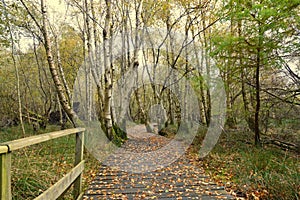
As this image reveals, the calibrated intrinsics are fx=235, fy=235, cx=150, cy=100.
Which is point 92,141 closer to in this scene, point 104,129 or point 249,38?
A: point 104,129

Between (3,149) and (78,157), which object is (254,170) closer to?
(78,157)

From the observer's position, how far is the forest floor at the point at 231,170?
3417 mm

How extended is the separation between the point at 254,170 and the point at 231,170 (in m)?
0.56

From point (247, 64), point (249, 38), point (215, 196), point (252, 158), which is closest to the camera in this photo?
point (215, 196)

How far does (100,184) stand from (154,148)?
170 inches

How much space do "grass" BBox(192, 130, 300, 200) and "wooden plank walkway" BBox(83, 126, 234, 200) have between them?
0.34 meters

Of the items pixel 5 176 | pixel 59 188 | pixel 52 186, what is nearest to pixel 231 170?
pixel 59 188

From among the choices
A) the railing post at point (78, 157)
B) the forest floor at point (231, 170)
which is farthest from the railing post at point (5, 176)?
the railing post at point (78, 157)

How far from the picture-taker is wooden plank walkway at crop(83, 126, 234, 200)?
386 cm

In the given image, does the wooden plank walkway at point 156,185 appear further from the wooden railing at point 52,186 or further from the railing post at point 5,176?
the railing post at point 5,176

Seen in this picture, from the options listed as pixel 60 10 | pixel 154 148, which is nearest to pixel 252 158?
pixel 154 148

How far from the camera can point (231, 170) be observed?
16.4ft

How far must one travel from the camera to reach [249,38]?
5832 millimetres

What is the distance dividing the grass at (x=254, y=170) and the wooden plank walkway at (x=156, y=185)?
0.34 meters
